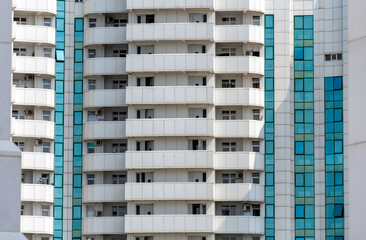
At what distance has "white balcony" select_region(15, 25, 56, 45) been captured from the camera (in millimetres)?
65188

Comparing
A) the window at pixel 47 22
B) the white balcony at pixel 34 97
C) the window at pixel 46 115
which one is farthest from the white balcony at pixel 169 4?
the window at pixel 46 115

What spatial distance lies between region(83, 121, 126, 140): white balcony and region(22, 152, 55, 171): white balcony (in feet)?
7.93

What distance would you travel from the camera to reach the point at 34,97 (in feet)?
213

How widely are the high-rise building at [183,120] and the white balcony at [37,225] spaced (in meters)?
0.06

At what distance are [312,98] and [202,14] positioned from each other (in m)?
7.47

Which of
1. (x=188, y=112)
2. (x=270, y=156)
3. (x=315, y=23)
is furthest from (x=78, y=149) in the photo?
(x=315, y=23)

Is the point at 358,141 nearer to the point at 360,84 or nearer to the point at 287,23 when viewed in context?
the point at 360,84

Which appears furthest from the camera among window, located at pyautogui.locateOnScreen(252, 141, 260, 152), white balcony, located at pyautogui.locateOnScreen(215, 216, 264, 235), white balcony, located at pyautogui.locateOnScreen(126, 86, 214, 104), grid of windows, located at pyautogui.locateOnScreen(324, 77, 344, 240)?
window, located at pyautogui.locateOnScreen(252, 141, 260, 152)

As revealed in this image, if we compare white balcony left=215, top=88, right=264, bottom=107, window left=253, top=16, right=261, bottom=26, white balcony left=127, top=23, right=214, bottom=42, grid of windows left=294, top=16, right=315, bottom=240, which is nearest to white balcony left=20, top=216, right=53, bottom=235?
white balcony left=127, top=23, right=214, bottom=42

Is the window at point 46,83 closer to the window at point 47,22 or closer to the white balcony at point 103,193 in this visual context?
the window at point 47,22

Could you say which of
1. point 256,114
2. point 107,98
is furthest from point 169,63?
point 256,114

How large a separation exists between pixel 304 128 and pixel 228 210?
6.03 metres

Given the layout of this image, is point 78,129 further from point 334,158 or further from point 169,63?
point 334,158

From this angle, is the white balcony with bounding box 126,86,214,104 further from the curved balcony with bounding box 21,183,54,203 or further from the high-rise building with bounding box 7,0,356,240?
the curved balcony with bounding box 21,183,54,203
